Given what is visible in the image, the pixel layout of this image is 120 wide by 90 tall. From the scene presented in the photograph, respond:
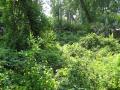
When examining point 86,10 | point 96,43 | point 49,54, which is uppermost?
point 86,10

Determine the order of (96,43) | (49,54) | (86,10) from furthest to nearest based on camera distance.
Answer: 1. (86,10)
2. (96,43)
3. (49,54)

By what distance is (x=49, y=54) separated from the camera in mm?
16141

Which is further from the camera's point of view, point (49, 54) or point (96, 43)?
point (96, 43)

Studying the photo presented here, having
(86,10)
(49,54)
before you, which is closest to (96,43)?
(49,54)

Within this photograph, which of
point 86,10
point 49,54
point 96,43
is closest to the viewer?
point 49,54

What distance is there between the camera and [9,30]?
18016 millimetres

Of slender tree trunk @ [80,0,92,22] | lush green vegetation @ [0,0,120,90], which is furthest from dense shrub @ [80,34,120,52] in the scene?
slender tree trunk @ [80,0,92,22]

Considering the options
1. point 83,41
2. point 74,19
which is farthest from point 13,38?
point 74,19

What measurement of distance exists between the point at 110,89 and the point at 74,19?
37087 mm

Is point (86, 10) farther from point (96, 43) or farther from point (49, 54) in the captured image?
point (49, 54)

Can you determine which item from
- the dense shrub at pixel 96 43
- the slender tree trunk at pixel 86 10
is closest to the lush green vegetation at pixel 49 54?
the dense shrub at pixel 96 43

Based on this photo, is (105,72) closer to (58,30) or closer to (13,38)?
(13,38)

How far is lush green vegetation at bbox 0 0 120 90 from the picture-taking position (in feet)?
35.3

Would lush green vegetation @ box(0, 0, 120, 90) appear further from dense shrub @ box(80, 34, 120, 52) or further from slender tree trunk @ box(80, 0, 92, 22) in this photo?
slender tree trunk @ box(80, 0, 92, 22)
